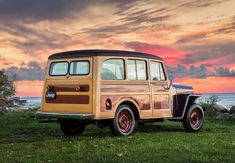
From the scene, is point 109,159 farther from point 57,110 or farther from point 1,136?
point 1,136

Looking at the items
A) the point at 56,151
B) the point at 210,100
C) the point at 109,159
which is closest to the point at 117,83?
the point at 56,151

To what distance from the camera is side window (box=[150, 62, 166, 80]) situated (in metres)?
16.8

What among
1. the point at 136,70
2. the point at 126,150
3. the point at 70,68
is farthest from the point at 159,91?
the point at 126,150

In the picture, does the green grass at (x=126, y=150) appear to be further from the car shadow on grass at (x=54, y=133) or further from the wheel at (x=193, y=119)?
the wheel at (x=193, y=119)

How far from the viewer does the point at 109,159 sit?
34.8ft

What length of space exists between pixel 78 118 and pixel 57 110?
1.05 m

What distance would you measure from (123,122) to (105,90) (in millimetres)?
1309

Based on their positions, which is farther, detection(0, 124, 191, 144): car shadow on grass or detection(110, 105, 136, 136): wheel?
detection(0, 124, 191, 144): car shadow on grass

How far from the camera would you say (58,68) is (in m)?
16.1

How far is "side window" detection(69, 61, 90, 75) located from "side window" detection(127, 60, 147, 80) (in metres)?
1.41

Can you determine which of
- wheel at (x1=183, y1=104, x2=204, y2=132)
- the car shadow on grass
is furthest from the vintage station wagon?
wheel at (x1=183, y1=104, x2=204, y2=132)

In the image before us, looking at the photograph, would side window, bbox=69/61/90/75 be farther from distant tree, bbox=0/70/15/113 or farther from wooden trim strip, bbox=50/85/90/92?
distant tree, bbox=0/70/15/113

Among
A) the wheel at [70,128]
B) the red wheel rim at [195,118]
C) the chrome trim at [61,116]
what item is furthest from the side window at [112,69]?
the red wheel rim at [195,118]

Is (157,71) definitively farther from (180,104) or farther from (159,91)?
(180,104)
